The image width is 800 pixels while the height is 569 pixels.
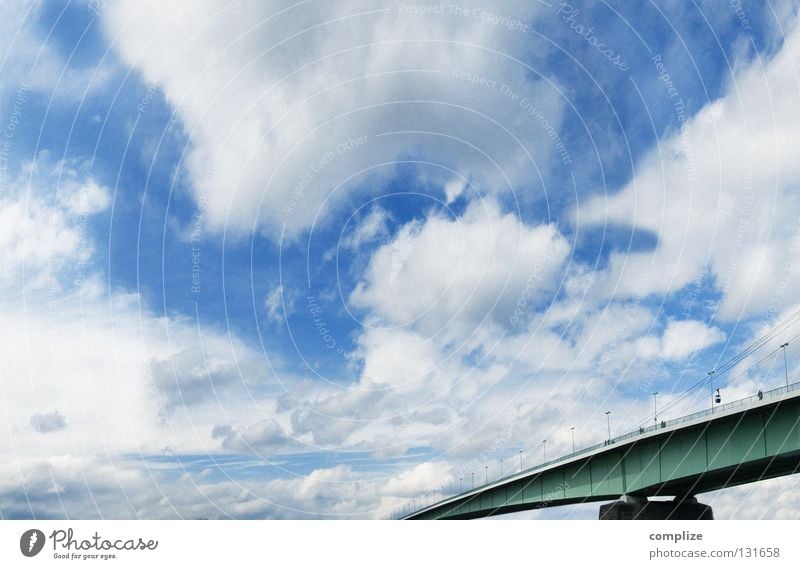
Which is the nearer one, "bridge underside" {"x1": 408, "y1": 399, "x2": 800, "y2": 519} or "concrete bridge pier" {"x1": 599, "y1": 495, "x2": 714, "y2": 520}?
"bridge underside" {"x1": 408, "y1": 399, "x2": 800, "y2": 519}

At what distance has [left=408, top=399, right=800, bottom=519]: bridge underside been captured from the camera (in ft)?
103

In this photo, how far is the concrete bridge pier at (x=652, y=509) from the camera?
41062 millimetres

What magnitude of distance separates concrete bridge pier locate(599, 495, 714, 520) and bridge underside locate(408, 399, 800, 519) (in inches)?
23.4

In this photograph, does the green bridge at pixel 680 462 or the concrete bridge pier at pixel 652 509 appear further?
the concrete bridge pier at pixel 652 509

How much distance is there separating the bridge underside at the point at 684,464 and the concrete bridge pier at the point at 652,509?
1.95 ft

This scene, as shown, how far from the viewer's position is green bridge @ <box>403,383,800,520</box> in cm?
3136

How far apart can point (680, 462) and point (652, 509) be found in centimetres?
932

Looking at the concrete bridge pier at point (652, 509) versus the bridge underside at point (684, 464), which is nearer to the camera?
the bridge underside at point (684, 464)

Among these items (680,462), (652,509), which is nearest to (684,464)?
(680,462)

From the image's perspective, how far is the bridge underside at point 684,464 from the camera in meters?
31.5

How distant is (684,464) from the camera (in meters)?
37.2
